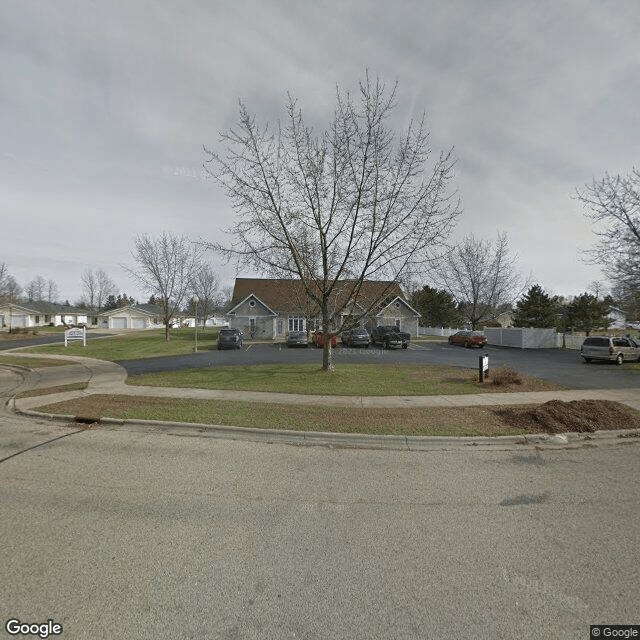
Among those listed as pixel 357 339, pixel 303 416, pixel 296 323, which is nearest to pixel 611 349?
pixel 357 339

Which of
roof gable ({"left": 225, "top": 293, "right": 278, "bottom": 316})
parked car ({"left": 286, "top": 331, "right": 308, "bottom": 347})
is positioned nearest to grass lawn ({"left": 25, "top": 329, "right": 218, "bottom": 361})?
parked car ({"left": 286, "top": 331, "right": 308, "bottom": 347})

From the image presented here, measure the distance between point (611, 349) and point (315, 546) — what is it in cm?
2188

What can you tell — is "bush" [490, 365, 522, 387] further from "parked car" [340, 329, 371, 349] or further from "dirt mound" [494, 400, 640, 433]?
"parked car" [340, 329, 371, 349]

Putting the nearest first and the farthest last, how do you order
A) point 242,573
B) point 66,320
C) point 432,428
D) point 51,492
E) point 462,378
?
point 242,573
point 51,492
point 432,428
point 462,378
point 66,320

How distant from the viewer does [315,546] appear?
304 cm

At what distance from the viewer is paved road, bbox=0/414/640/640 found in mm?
2281

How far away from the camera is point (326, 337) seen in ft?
42.0

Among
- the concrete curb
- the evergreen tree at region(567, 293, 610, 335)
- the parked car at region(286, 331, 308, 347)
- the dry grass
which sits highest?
the evergreen tree at region(567, 293, 610, 335)

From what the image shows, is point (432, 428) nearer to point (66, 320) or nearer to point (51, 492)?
point (51, 492)

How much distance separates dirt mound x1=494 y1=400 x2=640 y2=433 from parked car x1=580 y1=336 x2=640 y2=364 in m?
13.1

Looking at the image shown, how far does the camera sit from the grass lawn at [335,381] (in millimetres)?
10141

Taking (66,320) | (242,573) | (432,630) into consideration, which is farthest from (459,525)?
(66,320)

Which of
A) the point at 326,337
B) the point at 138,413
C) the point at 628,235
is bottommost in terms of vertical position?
the point at 138,413

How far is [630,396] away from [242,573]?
1186 cm
